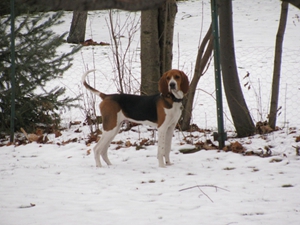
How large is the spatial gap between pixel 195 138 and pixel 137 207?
3.41m

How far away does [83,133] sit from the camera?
791cm

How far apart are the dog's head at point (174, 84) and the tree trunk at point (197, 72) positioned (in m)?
1.86

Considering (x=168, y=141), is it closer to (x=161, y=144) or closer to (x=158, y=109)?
(x=161, y=144)

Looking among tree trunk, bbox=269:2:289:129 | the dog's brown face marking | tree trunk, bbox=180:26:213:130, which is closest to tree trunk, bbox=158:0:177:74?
Answer: tree trunk, bbox=180:26:213:130

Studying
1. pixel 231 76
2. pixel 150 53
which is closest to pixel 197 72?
pixel 231 76

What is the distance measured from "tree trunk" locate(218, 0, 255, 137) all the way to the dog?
1414 mm

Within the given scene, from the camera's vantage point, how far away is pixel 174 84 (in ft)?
17.4

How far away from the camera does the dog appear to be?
17.7 ft

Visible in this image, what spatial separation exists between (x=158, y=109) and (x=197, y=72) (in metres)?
2.09

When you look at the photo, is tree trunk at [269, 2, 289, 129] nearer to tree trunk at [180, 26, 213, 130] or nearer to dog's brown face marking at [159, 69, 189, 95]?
tree trunk at [180, 26, 213, 130]

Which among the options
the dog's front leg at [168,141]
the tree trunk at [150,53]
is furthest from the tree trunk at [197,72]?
the dog's front leg at [168,141]

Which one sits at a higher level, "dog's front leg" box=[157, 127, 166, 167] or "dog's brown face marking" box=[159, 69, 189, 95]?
"dog's brown face marking" box=[159, 69, 189, 95]

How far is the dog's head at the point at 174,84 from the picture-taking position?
5.30 m

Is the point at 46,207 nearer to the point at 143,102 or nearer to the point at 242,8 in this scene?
the point at 143,102
